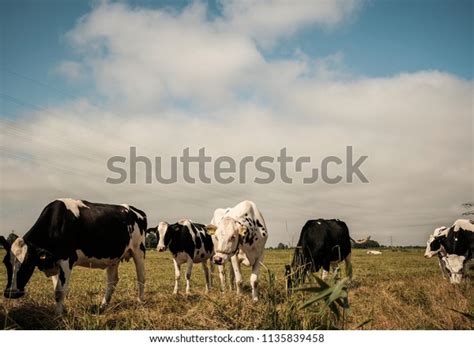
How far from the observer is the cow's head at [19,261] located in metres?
7.82

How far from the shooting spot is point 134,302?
31.1 feet

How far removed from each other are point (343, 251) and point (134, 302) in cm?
763

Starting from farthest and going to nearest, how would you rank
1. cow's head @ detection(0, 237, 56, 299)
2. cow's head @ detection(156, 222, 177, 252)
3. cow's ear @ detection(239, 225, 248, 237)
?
cow's head @ detection(156, 222, 177, 252), cow's ear @ detection(239, 225, 248, 237), cow's head @ detection(0, 237, 56, 299)

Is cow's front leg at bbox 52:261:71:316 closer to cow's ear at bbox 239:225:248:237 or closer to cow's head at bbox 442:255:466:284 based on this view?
cow's ear at bbox 239:225:248:237

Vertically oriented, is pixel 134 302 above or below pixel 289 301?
below

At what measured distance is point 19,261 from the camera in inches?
311

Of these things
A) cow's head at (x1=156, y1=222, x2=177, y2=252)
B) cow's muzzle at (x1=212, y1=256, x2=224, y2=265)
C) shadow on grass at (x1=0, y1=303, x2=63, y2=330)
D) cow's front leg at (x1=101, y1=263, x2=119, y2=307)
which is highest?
cow's head at (x1=156, y1=222, x2=177, y2=252)

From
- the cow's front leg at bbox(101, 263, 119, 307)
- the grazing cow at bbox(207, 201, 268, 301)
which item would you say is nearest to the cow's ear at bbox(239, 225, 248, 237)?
the grazing cow at bbox(207, 201, 268, 301)

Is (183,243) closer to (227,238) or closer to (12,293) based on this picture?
(227,238)

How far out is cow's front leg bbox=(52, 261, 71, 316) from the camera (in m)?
7.98

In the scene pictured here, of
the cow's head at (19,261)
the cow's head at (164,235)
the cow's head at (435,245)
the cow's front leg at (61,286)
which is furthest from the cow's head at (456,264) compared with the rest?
the cow's head at (19,261)

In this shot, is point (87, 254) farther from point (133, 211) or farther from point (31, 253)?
point (133, 211)
